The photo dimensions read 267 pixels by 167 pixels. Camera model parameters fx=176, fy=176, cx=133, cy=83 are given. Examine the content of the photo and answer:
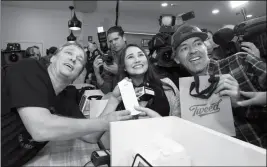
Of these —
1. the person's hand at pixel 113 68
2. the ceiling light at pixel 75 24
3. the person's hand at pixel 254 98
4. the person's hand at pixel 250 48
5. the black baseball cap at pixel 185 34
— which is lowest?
the person's hand at pixel 254 98

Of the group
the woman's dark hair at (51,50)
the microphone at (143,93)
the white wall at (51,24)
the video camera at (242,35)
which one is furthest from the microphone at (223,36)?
the woman's dark hair at (51,50)

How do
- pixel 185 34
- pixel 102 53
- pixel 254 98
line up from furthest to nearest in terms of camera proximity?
pixel 102 53 → pixel 185 34 → pixel 254 98

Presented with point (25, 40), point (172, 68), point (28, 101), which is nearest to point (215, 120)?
point (172, 68)

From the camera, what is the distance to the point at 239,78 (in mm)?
262

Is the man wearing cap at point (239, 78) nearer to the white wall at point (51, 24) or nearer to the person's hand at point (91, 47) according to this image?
the white wall at point (51, 24)

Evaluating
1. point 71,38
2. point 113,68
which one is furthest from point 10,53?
point 113,68

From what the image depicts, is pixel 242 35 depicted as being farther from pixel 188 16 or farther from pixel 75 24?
pixel 75 24

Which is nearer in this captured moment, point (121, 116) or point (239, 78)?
point (239, 78)

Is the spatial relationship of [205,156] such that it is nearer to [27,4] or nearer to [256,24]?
[256,24]

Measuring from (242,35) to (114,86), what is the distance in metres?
0.33

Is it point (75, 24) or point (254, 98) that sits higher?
point (75, 24)

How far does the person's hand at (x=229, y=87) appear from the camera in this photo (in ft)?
0.83

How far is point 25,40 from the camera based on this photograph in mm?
540

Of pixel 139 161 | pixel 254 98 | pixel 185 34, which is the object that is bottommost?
pixel 139 161
